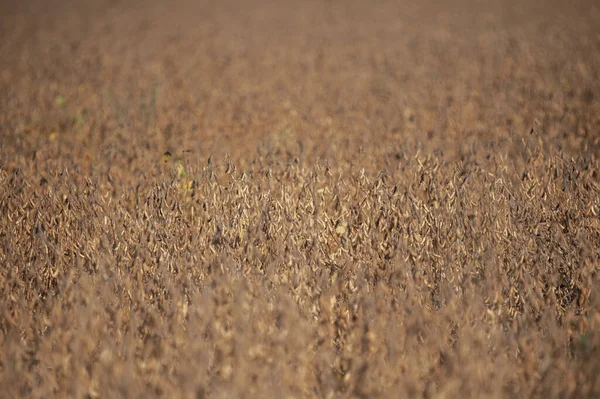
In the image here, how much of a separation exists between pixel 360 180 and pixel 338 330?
1.09 metres

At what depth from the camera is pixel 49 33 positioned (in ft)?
39.3

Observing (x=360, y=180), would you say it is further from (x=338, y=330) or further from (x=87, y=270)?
(x=87, y=270)

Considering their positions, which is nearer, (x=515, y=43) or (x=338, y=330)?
(x=338, y=330)

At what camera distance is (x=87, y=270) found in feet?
8.46

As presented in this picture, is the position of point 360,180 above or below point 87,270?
above

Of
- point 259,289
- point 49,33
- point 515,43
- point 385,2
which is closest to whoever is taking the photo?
point 259,289

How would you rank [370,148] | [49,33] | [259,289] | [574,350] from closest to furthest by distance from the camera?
[574,350], [259,289], [370,148], [49,33]

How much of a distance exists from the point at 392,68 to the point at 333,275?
582 centimetres

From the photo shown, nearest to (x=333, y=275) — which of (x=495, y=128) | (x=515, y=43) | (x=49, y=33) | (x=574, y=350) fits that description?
(x=574, y=350)

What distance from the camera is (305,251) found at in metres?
2.62

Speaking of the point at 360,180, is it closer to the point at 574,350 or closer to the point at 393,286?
the point at 393,286

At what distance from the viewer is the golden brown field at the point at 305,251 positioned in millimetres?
1887

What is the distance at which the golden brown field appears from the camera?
1887 mm

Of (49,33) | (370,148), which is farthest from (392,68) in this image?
(49,33)
